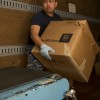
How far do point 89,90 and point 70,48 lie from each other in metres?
0.93

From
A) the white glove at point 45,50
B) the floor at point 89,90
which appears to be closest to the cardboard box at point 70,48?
the white glove at point 45,50

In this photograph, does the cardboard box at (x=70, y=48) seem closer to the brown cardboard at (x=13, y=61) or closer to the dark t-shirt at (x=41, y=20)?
the dark t-shirt at (x=41, y=20)

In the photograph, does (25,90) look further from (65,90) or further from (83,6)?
(83,6)

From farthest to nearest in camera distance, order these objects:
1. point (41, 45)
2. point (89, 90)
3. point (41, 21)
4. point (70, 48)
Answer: point (89, 90) < point (41, 21) < point (41, 45) < point (70, 48)

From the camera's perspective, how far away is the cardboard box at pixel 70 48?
1433mm

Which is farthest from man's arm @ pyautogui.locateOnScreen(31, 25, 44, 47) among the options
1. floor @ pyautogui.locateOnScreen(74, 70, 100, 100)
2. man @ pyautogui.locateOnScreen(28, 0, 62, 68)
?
floor @ pyautogui.locateOnScreen(74, 70, 100, 100)

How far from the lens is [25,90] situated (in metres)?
0.84

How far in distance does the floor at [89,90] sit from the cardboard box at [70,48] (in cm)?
42

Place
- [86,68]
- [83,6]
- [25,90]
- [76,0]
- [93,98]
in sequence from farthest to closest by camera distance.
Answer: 1. [83,6]
2. [76,0]
3. [93,98]
4. [86,68]
5. [25,90]

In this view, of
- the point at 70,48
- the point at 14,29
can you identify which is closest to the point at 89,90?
the point at 70,48

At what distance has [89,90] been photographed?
2.16 meters

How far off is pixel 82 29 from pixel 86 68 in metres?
0.34

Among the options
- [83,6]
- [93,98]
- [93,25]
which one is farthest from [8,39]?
[93,25]

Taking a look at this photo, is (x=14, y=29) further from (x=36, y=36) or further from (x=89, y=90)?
(x=89, y=90)
